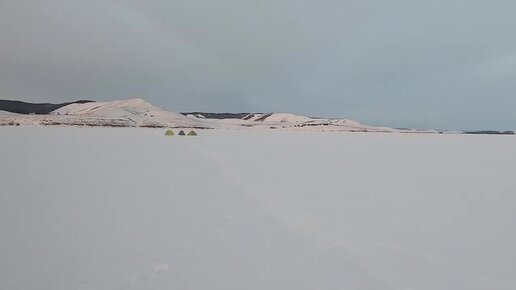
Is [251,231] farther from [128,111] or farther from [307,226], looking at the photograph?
[128,111]

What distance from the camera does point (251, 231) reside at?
5.32 meters

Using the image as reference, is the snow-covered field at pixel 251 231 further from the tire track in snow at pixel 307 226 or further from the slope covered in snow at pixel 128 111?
the slope covered in snow at pixel 128 111

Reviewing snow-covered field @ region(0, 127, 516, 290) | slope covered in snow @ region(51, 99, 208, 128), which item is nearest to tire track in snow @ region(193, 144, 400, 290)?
snow-covered field @ region(0, 127, 516, 290)

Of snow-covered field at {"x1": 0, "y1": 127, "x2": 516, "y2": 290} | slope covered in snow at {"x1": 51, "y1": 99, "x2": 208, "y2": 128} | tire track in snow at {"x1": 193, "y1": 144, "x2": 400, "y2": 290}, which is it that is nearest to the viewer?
snow-covered field at {"x1": 0, "y1": 127, "x2": 516, "y2": 290}

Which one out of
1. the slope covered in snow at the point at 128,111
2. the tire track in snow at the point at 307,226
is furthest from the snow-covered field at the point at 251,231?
the slope covered in snow at the point at 128,111

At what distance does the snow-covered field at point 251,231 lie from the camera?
384cm

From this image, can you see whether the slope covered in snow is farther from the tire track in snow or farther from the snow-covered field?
the tire track in snow

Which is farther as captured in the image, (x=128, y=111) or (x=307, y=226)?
(x=128, y=111)

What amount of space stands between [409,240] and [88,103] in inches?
8186

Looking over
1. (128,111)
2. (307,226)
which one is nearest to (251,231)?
(307,226)

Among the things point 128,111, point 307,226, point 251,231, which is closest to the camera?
point 251,231

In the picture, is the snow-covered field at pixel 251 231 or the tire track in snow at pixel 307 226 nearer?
the snow-covered field at pixel 251 231

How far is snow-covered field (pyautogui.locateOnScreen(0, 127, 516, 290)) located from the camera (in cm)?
384

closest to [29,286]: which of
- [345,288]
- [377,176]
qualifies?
[345,288]
